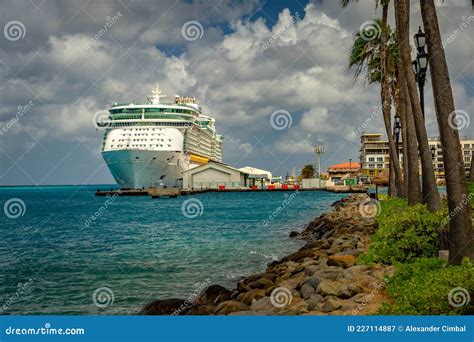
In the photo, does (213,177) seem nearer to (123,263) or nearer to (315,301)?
(123,263)

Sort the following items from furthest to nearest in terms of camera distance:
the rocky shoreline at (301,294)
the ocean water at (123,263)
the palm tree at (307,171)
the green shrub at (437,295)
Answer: the palm tree at (307,171)
the ocean water at (123,263)
the rocky shoreline at (301,294)
the green shrub at (437,295)

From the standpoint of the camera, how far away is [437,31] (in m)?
8.93

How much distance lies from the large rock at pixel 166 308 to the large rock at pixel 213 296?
0.49 metres

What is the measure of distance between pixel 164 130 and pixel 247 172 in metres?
33.7

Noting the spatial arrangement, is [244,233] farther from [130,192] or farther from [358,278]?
[130,192]

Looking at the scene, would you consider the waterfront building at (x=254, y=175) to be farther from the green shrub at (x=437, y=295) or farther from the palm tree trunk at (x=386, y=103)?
the green shrub at (x=437, y=295)

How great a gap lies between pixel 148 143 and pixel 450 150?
72717 millimetres

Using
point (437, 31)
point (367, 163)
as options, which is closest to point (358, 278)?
point (437, 31)

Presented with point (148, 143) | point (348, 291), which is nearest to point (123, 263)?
point (348, 291)

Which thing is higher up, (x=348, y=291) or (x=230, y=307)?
(x=348, y=291)

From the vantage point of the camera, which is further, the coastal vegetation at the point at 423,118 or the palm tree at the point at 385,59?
the palm tree at the point at 385,59

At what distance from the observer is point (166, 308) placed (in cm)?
998

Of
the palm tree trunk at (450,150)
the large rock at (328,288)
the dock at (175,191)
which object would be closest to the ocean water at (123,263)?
the large rock at (328,288)

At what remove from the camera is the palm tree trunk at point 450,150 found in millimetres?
7910
